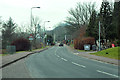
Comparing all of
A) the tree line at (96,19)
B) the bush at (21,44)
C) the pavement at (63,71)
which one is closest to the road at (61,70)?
the pavement at (63,71)

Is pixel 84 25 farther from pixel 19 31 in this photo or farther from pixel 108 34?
pixel 19 31

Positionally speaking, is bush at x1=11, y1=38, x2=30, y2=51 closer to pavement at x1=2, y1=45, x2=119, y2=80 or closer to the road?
the road

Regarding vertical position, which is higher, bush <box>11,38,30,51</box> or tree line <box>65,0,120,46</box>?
tree line <box>65,0,120,46</box>

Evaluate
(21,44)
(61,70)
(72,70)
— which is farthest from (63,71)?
(21,44)

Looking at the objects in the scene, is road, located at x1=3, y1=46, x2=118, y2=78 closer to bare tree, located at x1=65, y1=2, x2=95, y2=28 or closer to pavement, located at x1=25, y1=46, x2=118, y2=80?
pavement, located at x1=25, y1=46, x2=118, y2=80

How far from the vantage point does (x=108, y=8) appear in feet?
135

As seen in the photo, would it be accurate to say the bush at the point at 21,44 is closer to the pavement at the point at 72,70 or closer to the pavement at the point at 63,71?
the pavement at the point at 72,70

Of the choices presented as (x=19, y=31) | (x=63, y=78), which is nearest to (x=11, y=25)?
(x=19, y=31)

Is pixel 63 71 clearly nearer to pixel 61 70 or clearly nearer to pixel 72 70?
pixel 61 70

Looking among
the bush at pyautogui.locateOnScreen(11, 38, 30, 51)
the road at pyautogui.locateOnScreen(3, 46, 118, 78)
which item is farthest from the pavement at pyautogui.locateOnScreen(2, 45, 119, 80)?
the bush at pyautogui.locateOnScreen(11, 38, 30, 51)

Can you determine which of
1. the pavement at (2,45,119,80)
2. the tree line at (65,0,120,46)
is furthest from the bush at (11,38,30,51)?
the pavement at (2,45,119,80)

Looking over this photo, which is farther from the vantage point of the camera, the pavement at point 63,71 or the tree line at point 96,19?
the tree line at point 96,19

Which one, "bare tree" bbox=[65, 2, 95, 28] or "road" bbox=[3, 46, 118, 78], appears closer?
"road" bbox=[3, 46, 118, 78]

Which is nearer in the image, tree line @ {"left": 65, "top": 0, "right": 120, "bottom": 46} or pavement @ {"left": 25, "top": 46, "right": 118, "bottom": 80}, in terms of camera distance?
pavement @ {"left": 25, "top": 46, "right": 118, "bottom": 80}
